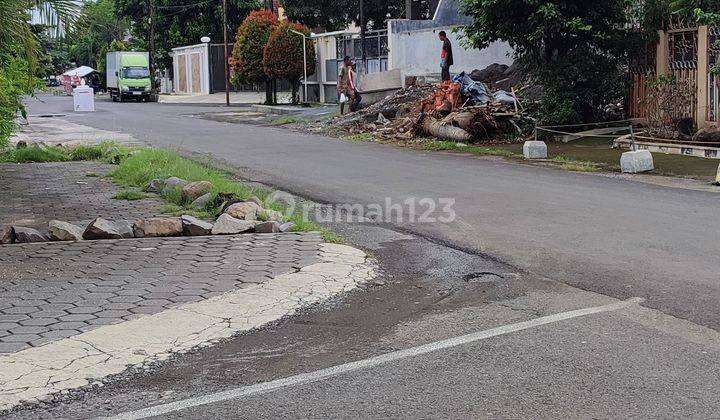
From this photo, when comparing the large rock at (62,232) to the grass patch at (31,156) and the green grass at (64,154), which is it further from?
the grass patch at (31,156)

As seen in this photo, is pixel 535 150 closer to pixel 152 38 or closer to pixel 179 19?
pixel 152 38

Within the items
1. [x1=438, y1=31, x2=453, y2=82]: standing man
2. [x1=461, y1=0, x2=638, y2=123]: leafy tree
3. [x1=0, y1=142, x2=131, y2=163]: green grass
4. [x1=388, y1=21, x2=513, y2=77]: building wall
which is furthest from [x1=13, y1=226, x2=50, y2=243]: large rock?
[x1=388, y1=21, x2=513, y2=77]: building wall

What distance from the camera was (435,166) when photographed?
54.6ft

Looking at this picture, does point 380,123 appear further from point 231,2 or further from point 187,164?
point 231,2

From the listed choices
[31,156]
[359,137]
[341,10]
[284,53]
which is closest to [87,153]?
[31,156]

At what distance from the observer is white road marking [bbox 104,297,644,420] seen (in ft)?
15.8

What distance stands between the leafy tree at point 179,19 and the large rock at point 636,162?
47934 mm

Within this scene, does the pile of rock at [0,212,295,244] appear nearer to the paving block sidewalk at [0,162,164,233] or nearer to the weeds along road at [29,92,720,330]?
the paving block sidewalk at [0,162,164,233]

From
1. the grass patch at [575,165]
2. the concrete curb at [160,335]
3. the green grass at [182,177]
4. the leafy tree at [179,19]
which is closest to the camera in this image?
the concrete curb at [160,335]

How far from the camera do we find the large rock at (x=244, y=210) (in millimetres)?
10117

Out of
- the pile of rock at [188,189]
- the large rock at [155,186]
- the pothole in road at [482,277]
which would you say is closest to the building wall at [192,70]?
the large rock at [155,186]

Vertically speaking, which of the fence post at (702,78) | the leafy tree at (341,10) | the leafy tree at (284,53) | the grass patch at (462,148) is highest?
the leafy tree at (341,10)

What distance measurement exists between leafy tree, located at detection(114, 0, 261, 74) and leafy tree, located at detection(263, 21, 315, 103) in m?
21.8

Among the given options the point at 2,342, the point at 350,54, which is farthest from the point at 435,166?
the point at 350,54
